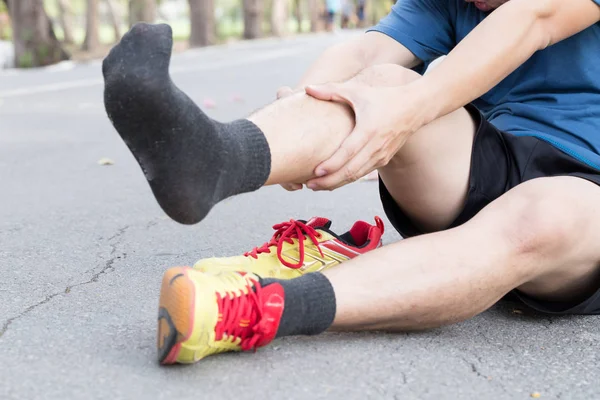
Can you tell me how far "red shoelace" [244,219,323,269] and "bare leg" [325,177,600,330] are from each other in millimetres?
249

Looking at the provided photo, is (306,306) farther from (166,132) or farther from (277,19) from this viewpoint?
(277,19)

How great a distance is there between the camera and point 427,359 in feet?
5.93

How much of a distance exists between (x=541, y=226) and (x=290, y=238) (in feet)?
1.95

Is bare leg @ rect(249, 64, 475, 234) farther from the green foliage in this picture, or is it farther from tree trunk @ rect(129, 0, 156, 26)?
tree trunk @ rect(129, 0, 156, 26)

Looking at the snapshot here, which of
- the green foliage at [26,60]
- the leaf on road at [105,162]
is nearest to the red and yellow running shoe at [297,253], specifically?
the leaf on road at [105,162]

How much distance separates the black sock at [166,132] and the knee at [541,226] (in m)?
0.56

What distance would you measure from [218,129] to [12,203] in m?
2.06

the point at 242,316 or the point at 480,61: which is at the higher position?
the point at 480,61

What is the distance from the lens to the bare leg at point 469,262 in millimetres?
1810

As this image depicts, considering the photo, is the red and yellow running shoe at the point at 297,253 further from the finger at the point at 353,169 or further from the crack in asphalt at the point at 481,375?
the crack in asphalt at the point at 481,375

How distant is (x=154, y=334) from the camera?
1892 mm

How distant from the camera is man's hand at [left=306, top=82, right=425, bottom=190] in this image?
1868 millimetres

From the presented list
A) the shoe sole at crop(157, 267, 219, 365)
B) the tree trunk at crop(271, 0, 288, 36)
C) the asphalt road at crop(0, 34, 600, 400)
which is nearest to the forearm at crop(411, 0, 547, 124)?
the asphalt road at crop(0, 34, 600, 400)

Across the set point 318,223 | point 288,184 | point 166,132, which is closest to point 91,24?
point 318,223
